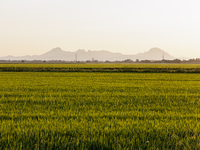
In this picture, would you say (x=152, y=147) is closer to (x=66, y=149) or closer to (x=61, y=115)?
(x=66, y=149)

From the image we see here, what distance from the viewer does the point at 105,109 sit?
332 inches

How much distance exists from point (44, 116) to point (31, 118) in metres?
0.49

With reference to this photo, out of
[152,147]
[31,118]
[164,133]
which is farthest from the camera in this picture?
[31,118]

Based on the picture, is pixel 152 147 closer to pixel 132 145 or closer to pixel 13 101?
pixel 132 145

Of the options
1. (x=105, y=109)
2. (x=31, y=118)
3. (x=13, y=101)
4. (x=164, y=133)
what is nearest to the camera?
(x=164, y=133)

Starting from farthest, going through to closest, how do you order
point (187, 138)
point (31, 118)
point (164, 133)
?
1. point (31, 118)
2. point (164, 133)
3. point (187, 138)

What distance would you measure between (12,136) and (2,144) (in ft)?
1.12

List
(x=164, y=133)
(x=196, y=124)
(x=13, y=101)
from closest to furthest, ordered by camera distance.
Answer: (x=164, y=133), (x=196, y=124), (x=13, y=101)

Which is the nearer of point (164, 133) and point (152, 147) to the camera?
point (152, 147)

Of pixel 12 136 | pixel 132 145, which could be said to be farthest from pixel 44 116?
pixel 132 145

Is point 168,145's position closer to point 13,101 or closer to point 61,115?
point 61,115

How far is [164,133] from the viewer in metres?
5.39

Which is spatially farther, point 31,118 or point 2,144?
point 31,118

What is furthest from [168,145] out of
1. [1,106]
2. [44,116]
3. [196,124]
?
[1,106]
